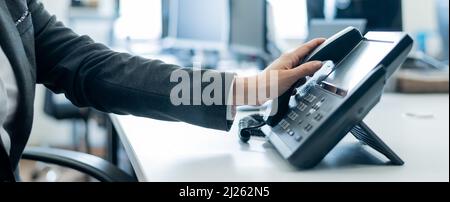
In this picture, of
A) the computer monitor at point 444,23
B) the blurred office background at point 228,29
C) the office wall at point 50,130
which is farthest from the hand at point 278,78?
the office wall at point 50,130

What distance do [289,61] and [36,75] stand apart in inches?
17.8

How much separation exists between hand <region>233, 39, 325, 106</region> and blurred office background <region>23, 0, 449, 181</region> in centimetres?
46

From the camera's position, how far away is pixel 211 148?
747mm

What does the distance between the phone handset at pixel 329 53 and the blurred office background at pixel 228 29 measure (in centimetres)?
51

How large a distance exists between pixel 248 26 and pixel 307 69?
3.93ft

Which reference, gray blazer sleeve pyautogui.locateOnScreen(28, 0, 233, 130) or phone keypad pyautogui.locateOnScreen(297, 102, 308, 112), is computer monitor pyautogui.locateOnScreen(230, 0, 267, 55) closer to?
gray blazer sleeve pyautogui.locateOnScreen(28, 0, 233, 130)

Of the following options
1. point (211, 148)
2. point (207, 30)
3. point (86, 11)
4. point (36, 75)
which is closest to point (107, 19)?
point (86, 11)

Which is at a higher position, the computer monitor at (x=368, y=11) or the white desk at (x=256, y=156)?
the computer monitor at (x=368, y=11)

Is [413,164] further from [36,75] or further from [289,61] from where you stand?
[36,75]

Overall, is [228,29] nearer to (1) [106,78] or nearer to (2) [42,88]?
(1) [106,78]

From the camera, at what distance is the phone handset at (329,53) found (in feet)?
2.30

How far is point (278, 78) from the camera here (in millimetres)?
700

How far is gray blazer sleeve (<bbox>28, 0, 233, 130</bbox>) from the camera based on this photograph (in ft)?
2.48

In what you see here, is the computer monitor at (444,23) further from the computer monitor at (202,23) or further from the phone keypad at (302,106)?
the phone keypad at (302,106)
